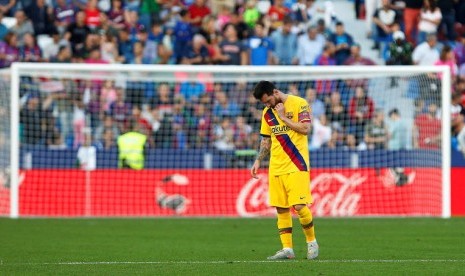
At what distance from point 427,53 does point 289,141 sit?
16365 mm

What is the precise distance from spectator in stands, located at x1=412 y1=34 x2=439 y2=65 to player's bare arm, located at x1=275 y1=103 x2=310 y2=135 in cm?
1618

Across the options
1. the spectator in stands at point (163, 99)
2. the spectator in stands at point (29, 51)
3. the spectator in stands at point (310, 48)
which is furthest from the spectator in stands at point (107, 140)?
the spectator in stands at point (310, 48)

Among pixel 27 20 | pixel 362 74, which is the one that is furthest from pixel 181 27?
pixel 362 74

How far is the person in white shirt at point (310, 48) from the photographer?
29.2 metres

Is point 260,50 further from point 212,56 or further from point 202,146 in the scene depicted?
point 202,146

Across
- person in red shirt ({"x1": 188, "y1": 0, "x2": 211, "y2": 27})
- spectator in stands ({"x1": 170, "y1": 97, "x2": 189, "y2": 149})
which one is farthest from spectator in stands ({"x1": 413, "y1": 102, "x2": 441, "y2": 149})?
person in red shirt ({"x1": 188, "y1": 0, "x2": 211, "y2": 27})

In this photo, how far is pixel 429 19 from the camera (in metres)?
30.4

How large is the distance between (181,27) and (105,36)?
215cm

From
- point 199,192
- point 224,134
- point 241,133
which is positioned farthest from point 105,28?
point 199,192

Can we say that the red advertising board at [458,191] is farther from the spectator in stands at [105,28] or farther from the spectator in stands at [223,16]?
the spectator in stands at [105,28]

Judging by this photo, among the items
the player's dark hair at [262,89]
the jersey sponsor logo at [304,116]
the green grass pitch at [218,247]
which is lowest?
the green grass pitch at [218,247]

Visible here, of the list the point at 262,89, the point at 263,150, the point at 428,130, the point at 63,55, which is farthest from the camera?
the point at 63,55

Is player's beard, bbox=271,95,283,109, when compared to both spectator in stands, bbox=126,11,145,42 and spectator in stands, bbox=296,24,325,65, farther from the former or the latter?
spectator in stands, bbox=126,11,145,42

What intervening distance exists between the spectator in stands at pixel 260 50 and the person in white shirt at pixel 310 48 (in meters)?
0.78
